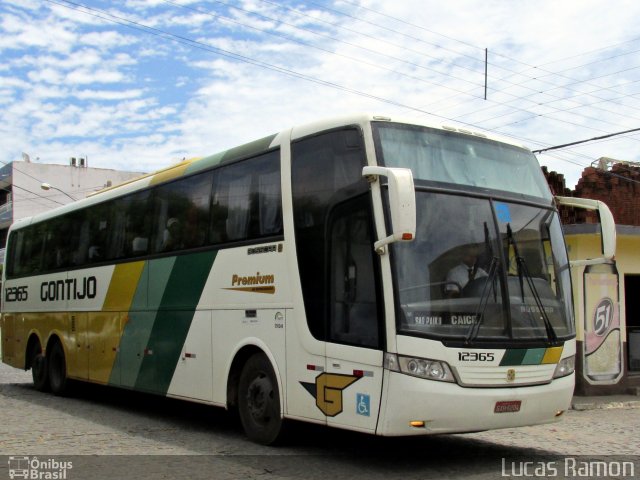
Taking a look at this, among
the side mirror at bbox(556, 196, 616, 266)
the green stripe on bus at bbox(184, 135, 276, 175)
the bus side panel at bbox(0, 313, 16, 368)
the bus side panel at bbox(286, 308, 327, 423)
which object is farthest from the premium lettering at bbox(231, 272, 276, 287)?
the bus side panel at bbox(0, 313, 16, 368)

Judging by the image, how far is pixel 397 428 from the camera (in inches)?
279

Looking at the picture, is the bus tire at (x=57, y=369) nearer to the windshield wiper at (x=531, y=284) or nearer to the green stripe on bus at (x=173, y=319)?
the green stripe on bus at (x=173, y=319)

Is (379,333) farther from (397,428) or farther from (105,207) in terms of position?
(105,207)

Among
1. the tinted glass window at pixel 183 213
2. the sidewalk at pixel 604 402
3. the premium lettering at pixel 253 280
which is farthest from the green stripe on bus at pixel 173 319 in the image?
the sidewalk at pixel 604 402

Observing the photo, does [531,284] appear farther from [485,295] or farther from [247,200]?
[247,200]

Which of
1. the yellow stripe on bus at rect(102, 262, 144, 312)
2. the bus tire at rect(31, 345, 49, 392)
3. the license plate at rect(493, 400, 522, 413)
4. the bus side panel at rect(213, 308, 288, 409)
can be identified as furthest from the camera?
the bus tire at rect(31, 345, 49, 392)

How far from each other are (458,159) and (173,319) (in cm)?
492

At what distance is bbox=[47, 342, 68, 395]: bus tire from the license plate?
9937mm

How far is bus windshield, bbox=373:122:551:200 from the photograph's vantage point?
7734mm

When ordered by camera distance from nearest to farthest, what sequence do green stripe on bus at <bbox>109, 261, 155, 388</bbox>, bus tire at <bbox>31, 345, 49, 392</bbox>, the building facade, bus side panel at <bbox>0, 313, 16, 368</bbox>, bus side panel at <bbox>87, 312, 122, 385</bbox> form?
green stripe on bus at <bbox>109, 261, 155, 388</bbox> → bus side panel at <bbox>87, 312, 122, 385</bbox> → the building facade → bus tire at <bbox>31, 345, 49, 392</bbox> → bus side panel at <bbox>0, 313, 16, 368</bbox>

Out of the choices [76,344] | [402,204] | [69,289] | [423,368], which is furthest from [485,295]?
[69,289]

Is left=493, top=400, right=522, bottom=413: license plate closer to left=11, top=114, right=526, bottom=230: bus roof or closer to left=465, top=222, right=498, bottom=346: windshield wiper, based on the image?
left=465, top=222, right=498, bottom=346: windshield wiper

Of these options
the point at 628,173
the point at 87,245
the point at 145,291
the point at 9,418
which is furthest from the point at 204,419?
the point at 628,173

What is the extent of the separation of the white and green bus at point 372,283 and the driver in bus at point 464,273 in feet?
0.04
